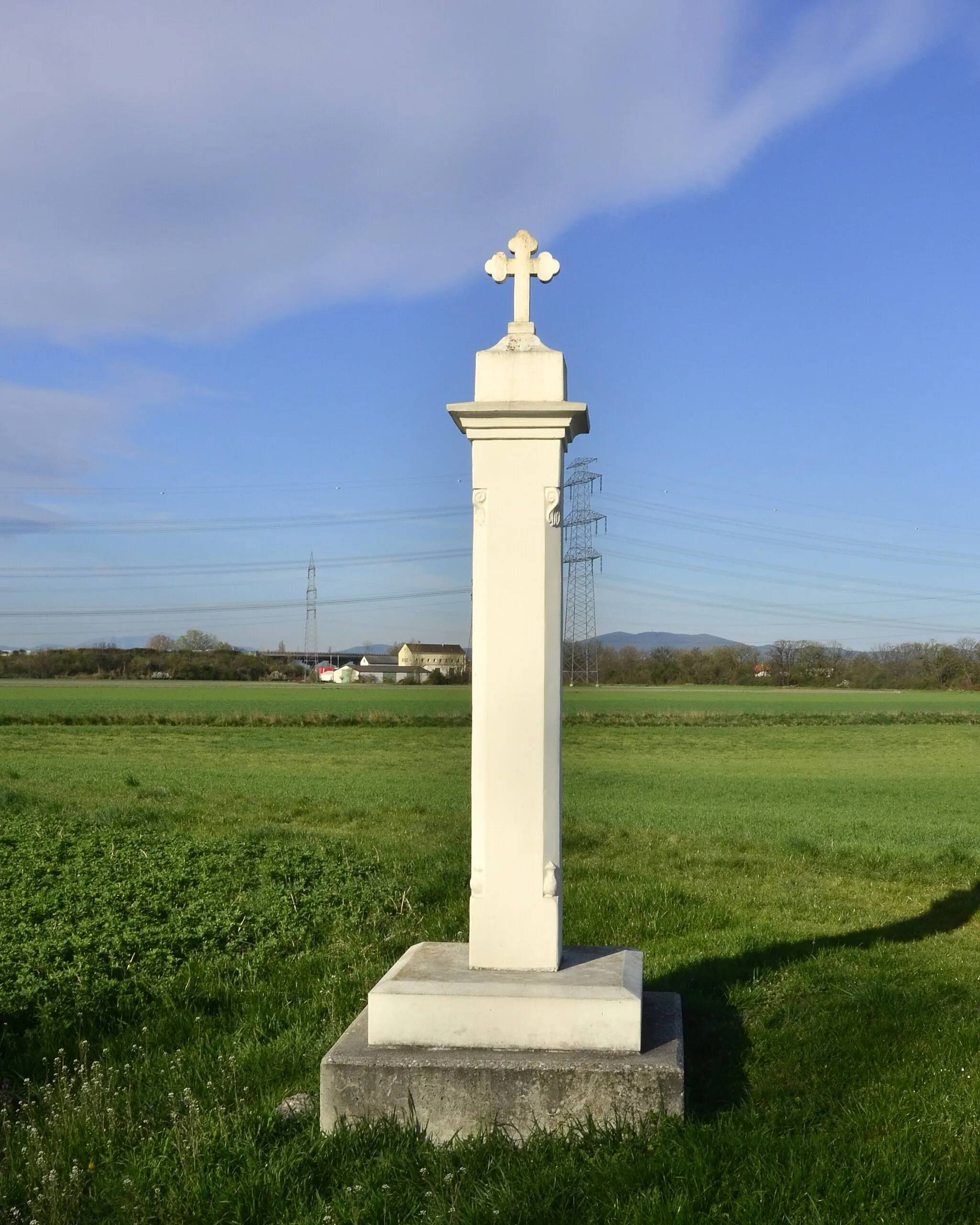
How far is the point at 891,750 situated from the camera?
115 feet

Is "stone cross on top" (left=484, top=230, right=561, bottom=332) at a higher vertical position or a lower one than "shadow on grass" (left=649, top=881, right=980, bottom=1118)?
higher

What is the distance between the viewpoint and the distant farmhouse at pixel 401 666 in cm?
8812

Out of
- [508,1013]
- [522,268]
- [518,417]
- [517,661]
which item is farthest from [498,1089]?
[522,268]

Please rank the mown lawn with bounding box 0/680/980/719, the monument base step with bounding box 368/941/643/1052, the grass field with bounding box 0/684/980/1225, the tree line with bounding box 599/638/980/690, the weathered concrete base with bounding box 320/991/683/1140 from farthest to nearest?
the tree line with bounding box 599/638/980/690 → the mown lawn with bounding box 0/680/980/719 → the monument base step with bounding box 368/941/643/1052 → the weathered concrete base with bounding box 320/991/683/1140 → the grass field with bounding box 0/684/980/1225

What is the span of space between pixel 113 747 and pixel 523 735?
28.2m

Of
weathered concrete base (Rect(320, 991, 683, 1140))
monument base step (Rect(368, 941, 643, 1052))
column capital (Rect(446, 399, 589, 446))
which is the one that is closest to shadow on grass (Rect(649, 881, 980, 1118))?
weathered concrete base (Rect(320, 991, 683, 1140))

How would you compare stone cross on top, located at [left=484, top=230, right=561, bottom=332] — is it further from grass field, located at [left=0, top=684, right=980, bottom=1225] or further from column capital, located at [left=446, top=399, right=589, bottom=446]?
grass field, located at [left=0, top=684, right=980, bottom=1225]

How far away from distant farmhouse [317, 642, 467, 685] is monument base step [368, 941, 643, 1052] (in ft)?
251

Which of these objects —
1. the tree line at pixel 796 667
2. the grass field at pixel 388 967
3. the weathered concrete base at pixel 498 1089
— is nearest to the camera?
the grass field at pixel 388 967

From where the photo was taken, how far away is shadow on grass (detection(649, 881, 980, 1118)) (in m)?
4.78

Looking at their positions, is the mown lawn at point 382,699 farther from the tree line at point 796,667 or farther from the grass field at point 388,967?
the grass field at point 388,967

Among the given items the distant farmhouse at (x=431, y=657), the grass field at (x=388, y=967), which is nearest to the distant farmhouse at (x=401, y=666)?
the distant farmhouse at (x=431, y=657)

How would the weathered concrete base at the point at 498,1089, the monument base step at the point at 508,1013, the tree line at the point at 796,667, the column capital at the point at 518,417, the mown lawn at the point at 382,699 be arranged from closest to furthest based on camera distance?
1. the weathered concrete base at the point at 498,1089
2. the monument base step at the point at 508,1013
3. the column capital at the point at 518,417
4. the mown lawn at the point at 382,699
5. the tree line at the point at 796,667

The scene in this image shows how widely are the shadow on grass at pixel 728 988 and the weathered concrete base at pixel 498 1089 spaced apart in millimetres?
270
